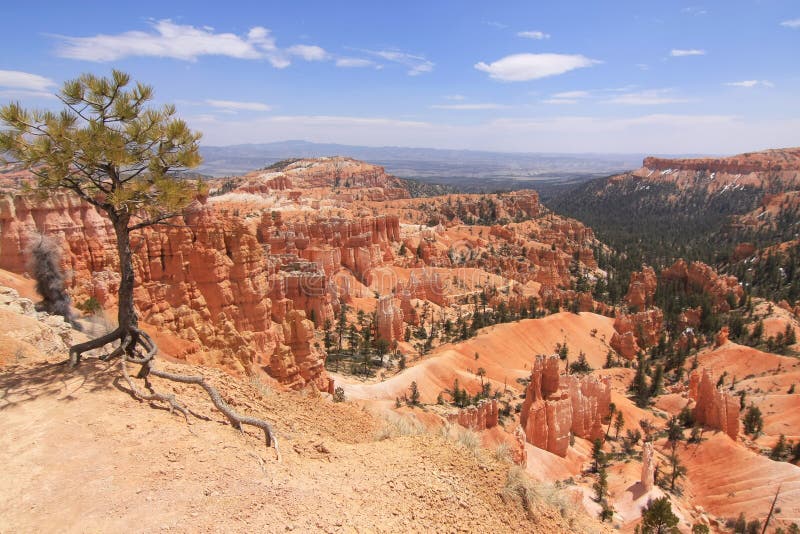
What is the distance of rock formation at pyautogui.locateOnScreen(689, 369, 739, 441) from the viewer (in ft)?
95.7

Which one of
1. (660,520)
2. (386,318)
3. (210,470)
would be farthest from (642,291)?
(210,470)

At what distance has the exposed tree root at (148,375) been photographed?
5891mm

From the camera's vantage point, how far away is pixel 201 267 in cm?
2159

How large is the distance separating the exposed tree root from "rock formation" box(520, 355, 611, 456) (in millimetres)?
22168

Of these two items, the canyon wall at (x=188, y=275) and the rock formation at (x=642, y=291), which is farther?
the rock formation at (x=642, y=291)

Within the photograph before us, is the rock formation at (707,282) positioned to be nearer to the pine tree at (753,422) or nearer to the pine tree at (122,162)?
the pine tree at (753,422)

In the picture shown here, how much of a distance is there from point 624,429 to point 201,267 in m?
27.8

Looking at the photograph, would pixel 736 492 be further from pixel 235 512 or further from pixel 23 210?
pixel 23 210

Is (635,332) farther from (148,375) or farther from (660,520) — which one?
(148,375)

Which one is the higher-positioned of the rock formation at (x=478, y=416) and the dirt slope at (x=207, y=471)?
the dirt slope at (x=207, y=471)

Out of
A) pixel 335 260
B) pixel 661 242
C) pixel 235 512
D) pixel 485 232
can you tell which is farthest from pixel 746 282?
pixel 235 512

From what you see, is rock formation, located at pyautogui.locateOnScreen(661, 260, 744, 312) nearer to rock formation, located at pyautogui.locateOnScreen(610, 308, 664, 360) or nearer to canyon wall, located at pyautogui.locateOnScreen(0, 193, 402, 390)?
rock formation, located at pyautogui.locateOnScreen(610, 308, 664, 360)

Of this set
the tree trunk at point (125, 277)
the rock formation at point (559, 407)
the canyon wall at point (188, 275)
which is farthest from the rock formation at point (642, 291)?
the tree trunk at point (125, 277)

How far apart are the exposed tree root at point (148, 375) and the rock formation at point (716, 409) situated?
108 ft
